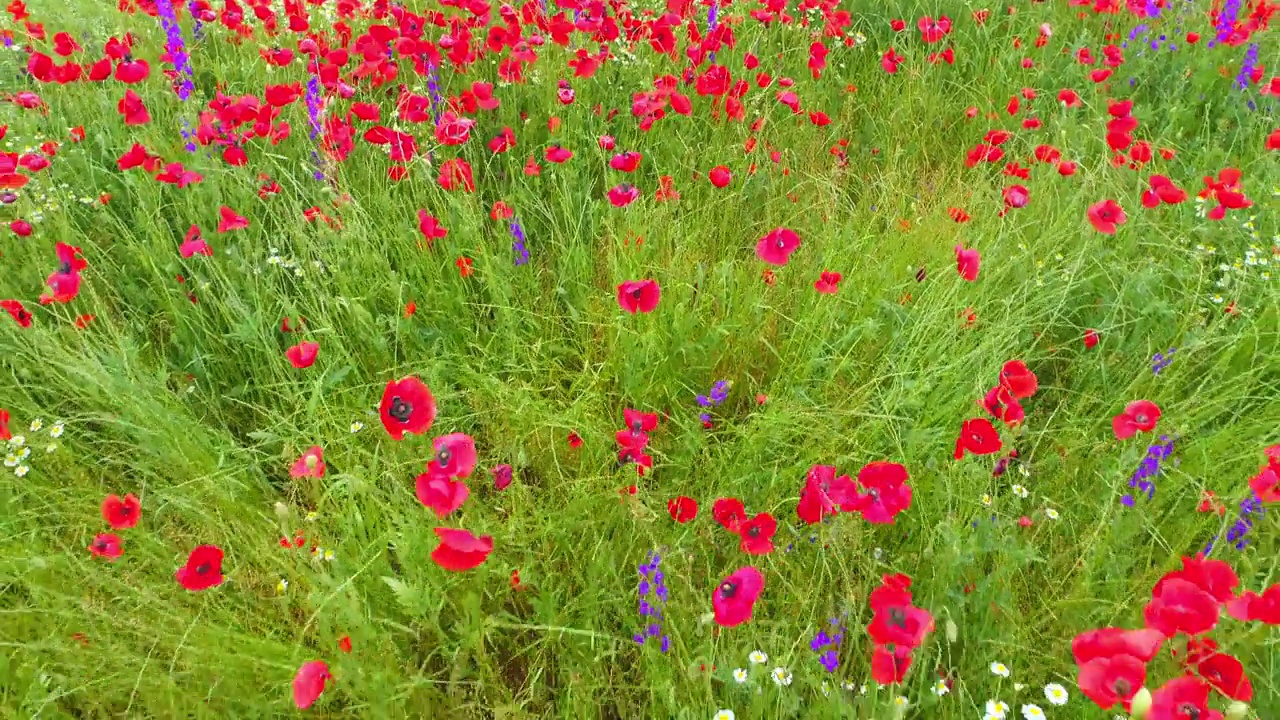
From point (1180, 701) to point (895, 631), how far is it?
1.15ft

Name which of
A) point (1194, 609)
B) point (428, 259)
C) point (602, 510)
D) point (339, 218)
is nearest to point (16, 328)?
point (339, 218)

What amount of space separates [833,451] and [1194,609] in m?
0.81

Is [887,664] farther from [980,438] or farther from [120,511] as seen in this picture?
[120,511]

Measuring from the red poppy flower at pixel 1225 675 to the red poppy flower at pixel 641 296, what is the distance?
118 centimetres

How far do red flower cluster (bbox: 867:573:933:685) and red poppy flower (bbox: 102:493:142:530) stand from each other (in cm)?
136

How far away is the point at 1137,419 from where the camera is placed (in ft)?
5.08

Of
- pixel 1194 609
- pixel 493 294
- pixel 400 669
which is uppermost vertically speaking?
pixel 1194 609

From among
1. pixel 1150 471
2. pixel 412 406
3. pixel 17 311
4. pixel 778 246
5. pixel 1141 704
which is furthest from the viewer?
pixel 778 246

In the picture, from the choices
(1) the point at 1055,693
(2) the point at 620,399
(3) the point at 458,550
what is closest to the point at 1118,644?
(1) the point at 1055,693

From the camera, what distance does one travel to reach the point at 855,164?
127 inches

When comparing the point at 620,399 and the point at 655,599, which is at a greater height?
the point at 655,599

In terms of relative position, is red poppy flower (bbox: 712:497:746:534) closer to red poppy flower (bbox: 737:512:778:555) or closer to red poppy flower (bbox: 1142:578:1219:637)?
red poppy flower (bbox: 737:512:778:555)

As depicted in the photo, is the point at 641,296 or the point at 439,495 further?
the point at 641,296

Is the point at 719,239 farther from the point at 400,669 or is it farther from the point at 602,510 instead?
the point at 400,669
